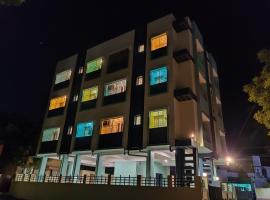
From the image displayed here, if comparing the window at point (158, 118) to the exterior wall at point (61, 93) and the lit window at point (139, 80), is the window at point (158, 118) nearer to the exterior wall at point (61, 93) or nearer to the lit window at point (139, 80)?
the lit window at point (139, 80)

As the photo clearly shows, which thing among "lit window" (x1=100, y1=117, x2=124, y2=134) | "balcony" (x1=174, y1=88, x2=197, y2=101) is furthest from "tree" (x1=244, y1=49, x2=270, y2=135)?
"lit window" (x1=100, y1=117, x2=124, y2=134)

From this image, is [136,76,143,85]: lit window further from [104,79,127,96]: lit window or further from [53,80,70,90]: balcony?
[53,80,70,90]: balcony

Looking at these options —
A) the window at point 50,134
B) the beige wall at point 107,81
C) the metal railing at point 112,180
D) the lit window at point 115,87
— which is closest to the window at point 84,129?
the beige wall at point 107,81

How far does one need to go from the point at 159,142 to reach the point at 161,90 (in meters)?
4.23

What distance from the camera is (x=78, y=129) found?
22781 mm

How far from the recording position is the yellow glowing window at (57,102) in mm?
25844

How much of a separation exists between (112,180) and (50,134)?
1113cm

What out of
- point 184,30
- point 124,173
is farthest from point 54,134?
point 184,30

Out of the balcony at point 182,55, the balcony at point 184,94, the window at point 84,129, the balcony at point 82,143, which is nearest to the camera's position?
the balcony at point 184,94

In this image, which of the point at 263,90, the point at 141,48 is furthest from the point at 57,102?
the point at 263,90

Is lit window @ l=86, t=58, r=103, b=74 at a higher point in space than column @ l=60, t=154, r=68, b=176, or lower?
higher

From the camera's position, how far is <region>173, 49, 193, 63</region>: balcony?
1891 centimetres

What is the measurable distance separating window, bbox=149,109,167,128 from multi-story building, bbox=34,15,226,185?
8 centimetres

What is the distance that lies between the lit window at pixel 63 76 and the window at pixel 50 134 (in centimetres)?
615
